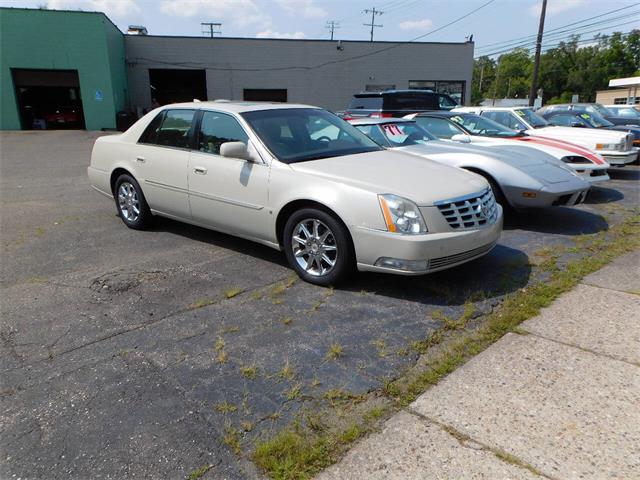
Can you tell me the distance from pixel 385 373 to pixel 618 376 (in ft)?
4.51

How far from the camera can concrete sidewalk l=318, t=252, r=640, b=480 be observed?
220 cm

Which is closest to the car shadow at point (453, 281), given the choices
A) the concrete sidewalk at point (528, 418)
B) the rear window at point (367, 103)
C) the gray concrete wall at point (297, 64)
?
the concrete sidewalk at point (528, 418)

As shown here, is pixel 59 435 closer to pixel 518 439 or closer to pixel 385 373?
pixel 385 373

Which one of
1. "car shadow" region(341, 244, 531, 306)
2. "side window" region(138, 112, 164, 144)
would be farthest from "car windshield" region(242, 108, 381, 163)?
"side window" region(138, 112, 164, 144)

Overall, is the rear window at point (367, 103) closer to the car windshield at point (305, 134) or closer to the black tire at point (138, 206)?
the car windshield at point (305, 134)

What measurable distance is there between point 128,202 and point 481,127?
20.7 feet

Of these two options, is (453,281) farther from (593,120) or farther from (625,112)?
(625,112)

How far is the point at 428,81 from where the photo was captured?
34.0m

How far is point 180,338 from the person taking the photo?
11.2 ft

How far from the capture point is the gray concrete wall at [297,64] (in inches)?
1197

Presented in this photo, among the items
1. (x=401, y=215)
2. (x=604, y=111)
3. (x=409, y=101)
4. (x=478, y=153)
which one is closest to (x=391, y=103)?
(x=409, y=101)

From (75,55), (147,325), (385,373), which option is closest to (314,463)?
(385,373)

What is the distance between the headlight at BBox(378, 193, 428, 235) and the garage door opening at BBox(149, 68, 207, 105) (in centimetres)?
3031

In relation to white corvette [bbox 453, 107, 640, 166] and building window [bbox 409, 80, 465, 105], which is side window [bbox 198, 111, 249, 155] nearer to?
white corvette [bbox 453, 107, 640, 166]
